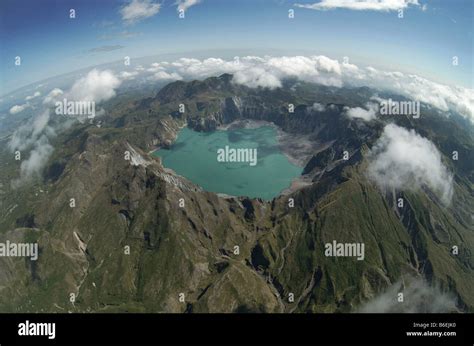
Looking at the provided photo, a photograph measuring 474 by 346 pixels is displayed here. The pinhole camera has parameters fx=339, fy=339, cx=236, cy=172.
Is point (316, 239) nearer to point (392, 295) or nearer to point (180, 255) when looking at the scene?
point (392, 295)

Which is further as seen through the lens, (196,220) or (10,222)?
(10,222)

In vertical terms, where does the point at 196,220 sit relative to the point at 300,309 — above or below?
above

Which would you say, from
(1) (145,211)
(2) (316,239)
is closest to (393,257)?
(2) (316,239)

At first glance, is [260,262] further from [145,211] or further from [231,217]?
[145,211]
